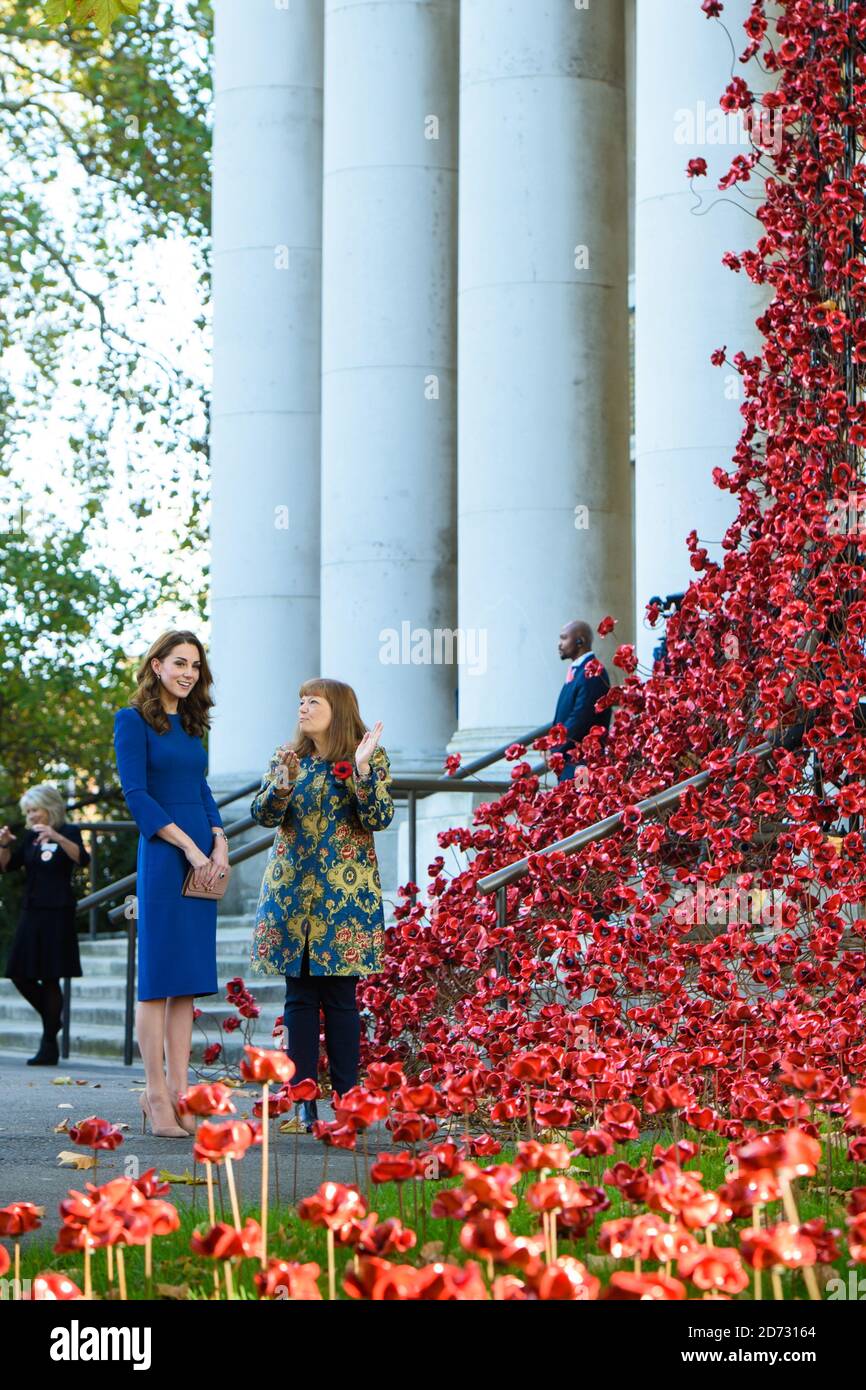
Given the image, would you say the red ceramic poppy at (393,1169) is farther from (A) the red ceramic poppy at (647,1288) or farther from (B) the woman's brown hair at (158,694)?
(B) the woman's brown hair at (158,694)

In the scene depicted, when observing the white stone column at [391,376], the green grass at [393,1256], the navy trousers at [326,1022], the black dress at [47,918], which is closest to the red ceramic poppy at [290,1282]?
the green grass at [393,1256]

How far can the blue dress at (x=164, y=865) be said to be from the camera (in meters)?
8.03

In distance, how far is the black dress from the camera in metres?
13.0

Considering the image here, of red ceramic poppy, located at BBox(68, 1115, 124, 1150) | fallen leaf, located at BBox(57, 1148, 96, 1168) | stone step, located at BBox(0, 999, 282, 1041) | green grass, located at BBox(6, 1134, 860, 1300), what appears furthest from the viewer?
stone step, located at BBox(0, 999, 282, 1041)

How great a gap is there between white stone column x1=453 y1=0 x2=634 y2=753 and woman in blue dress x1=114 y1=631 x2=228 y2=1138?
5.28m

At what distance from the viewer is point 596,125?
1381cm

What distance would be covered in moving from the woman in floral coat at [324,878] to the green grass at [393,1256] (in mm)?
1568

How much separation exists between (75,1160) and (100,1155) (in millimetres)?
410

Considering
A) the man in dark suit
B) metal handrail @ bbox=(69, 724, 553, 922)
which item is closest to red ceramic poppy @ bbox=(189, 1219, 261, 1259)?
metal handrail @ bbox=(69, 724, 553, 922)

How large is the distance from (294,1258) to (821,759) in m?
4.66

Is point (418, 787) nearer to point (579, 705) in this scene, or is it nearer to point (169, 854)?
point (579, 705)

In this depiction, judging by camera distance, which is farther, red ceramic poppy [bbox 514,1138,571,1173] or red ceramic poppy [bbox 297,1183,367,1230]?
red ceramic poppy [bbox 514,1138,571,1173]

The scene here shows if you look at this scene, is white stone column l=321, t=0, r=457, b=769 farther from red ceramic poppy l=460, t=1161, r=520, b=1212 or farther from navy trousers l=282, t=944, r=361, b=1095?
red ceramic poppy l=460, t=1161, r=520, b=1212
